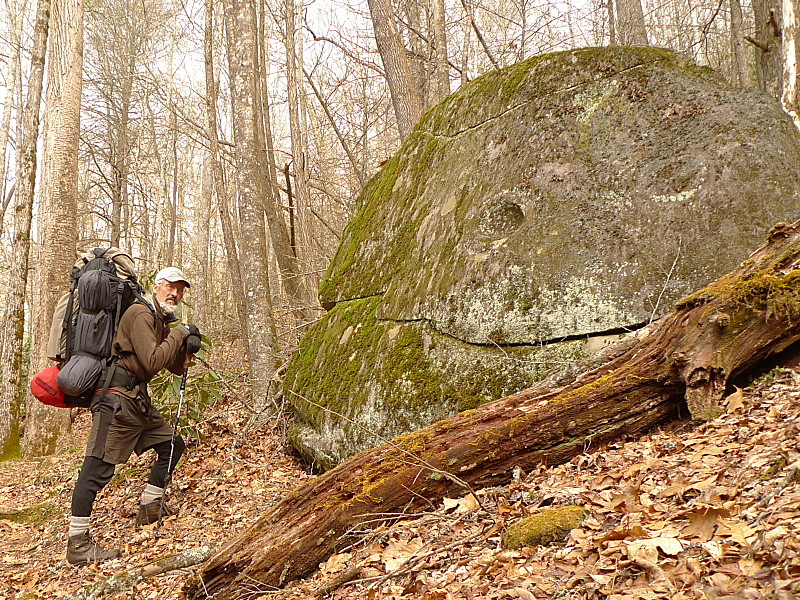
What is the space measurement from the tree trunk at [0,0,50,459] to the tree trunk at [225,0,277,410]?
5.55m

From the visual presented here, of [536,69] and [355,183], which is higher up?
[355,183]

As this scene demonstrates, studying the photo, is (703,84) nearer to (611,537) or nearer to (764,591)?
(611,537)

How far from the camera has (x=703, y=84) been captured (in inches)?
209

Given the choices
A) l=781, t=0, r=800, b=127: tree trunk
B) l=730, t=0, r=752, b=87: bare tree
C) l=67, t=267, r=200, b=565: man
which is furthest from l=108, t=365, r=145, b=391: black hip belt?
l=730, t=0, r=752, b=87: bare tree

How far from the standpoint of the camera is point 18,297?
1088cm

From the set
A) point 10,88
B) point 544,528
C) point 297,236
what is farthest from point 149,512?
point 10,88

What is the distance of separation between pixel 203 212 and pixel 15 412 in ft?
42.1

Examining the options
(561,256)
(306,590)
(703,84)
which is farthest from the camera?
(703,84)

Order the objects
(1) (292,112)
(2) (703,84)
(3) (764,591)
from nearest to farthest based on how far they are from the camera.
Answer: (3) (764,591) → (2) (703,84) → (1) (292,112)

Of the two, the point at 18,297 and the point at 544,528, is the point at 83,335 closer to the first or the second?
the point at 544,528

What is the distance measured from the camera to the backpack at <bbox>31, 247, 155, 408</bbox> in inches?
205

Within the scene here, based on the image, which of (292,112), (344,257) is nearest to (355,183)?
(292,112)

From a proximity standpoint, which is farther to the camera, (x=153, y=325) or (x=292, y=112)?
(x=292, y=112)

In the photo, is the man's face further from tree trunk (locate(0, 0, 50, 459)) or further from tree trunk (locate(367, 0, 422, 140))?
tree trunk (locate(0, 0, 50, 459))
